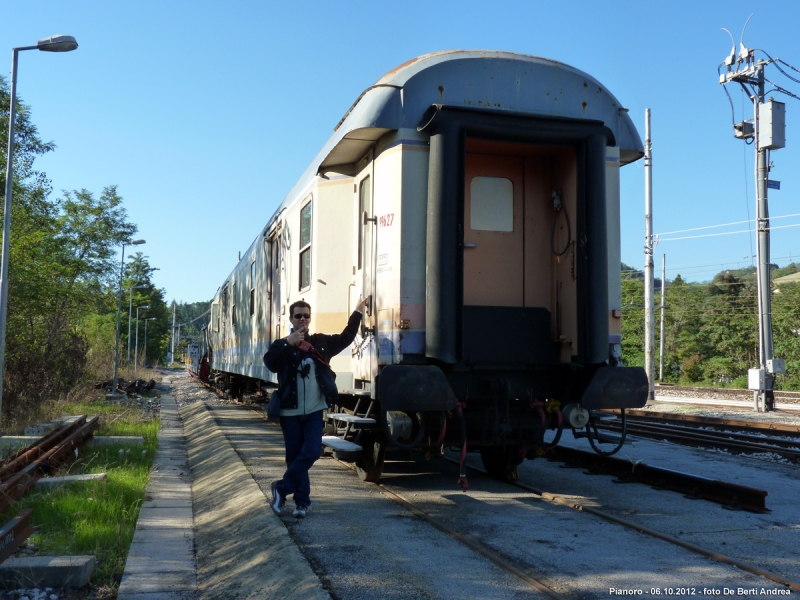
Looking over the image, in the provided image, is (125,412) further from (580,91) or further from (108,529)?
(580,91)

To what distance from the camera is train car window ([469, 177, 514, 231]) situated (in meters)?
6.97

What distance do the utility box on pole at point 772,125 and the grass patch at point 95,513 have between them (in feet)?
61.8

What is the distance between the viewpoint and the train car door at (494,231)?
6.92 m

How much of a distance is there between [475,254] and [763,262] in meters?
16.5

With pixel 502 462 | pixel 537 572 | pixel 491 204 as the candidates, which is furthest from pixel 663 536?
pixel 491 204

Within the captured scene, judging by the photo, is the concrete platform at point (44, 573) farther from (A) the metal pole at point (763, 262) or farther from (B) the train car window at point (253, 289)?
(A) the metal pole at point (763, 262)

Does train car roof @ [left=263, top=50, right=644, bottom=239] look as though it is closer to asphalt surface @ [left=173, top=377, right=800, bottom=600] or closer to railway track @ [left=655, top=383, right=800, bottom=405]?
asphalt surface @ [left=173, top=377, right=800, bottom=600]

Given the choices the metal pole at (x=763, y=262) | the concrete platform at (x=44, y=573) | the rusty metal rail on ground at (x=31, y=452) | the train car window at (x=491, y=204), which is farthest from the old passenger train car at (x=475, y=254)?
the metal pole at (x=763, y=262)

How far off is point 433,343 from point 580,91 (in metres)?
2.75

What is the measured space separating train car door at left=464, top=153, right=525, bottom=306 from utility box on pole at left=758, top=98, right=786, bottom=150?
16.8 metres

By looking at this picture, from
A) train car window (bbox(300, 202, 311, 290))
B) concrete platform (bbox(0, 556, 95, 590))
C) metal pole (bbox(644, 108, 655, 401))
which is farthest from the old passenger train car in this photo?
metal pole (bbox(644, 108, 655, 401))

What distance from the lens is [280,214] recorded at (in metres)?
10.8

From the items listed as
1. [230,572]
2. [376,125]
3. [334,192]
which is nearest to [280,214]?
[334,192]

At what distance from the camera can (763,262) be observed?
2045cm
